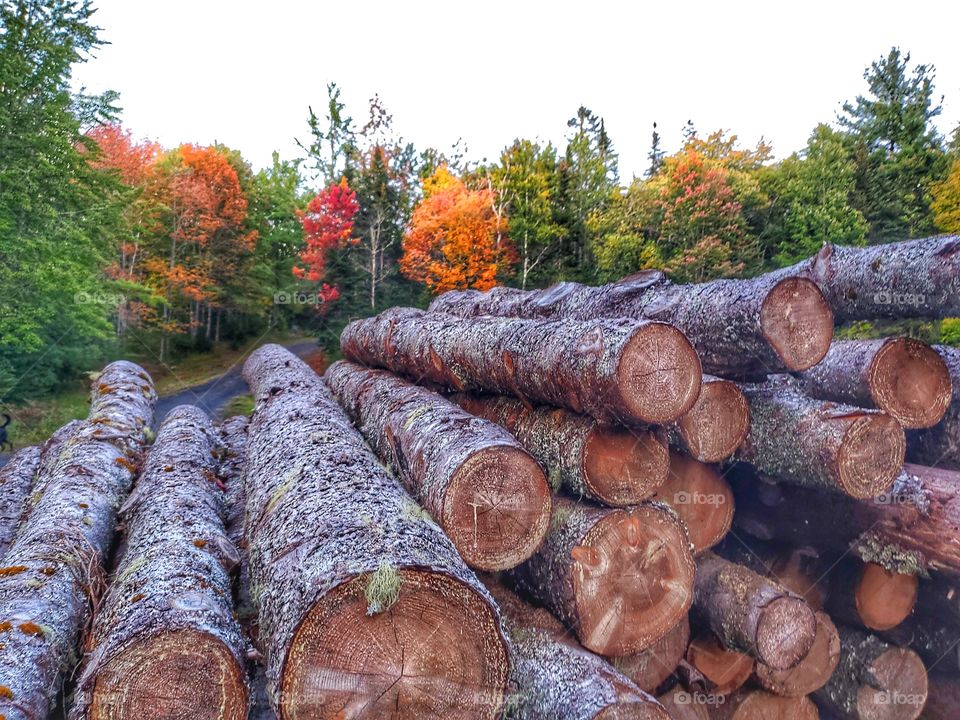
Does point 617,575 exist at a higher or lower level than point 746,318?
lower

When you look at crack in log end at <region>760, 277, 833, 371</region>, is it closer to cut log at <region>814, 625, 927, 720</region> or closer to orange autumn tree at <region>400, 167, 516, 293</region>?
cut log at <region>814, 625, 927, 720</region>

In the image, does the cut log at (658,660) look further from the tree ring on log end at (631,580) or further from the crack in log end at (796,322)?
the crack in log end at (796,322)

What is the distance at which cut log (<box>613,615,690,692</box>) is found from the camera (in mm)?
3062

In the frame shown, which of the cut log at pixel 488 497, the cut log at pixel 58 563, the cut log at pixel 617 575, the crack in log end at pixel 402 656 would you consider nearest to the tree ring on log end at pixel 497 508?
the cut log at pixel 488 497

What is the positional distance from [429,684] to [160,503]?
7.05ft

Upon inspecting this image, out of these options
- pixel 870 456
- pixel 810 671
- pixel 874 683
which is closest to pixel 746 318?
pixel 870 456

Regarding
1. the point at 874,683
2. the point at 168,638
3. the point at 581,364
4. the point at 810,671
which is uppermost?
the point at 581,364

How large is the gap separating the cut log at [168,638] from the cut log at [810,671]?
9.56 ft

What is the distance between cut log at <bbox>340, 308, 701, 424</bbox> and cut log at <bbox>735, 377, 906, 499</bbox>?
88 cm

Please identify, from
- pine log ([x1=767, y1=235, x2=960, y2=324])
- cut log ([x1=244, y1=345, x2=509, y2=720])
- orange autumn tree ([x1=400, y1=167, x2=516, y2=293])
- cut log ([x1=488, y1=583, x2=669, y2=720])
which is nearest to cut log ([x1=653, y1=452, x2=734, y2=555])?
cut log ([x1=488, y1=583, x2=669, y2=720])

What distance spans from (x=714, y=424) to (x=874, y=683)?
192cm

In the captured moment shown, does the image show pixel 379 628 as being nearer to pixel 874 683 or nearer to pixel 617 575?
pixel 617 575

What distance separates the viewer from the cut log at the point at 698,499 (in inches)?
137

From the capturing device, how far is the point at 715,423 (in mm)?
3307
